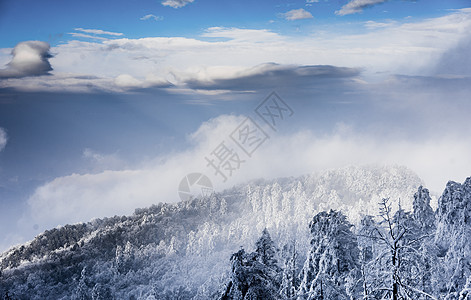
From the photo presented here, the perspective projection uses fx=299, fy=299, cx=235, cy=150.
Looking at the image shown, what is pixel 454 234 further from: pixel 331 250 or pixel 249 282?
pixel 249 282

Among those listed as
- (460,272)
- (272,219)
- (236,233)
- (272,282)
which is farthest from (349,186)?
(272,282)

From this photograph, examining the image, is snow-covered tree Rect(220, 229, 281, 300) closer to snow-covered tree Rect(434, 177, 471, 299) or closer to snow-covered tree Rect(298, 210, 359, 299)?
snow-covered tree Rect(298, 210, 359, 299)

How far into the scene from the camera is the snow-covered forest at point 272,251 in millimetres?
10320

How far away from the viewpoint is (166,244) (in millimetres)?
153375

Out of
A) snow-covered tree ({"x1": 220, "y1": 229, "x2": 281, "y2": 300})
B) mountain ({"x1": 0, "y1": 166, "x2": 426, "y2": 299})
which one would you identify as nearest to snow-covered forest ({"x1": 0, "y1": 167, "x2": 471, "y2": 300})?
snow-covered tree ({"x1": 220, "y1": 229, "x2": 281, "y2": 300})

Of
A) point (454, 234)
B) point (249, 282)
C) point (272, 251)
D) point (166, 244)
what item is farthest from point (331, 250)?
point (166, 244)

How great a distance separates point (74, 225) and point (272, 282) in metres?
180

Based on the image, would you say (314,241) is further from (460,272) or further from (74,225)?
(74,225)

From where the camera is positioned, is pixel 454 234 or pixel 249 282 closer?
pixel 249 282

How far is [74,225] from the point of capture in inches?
6432

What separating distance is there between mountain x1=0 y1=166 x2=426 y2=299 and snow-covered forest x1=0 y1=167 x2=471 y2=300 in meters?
0.58

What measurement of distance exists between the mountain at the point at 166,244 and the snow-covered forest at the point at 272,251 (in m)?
0.58

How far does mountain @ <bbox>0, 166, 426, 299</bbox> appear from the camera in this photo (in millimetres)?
107312

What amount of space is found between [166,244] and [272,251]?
480 feet
